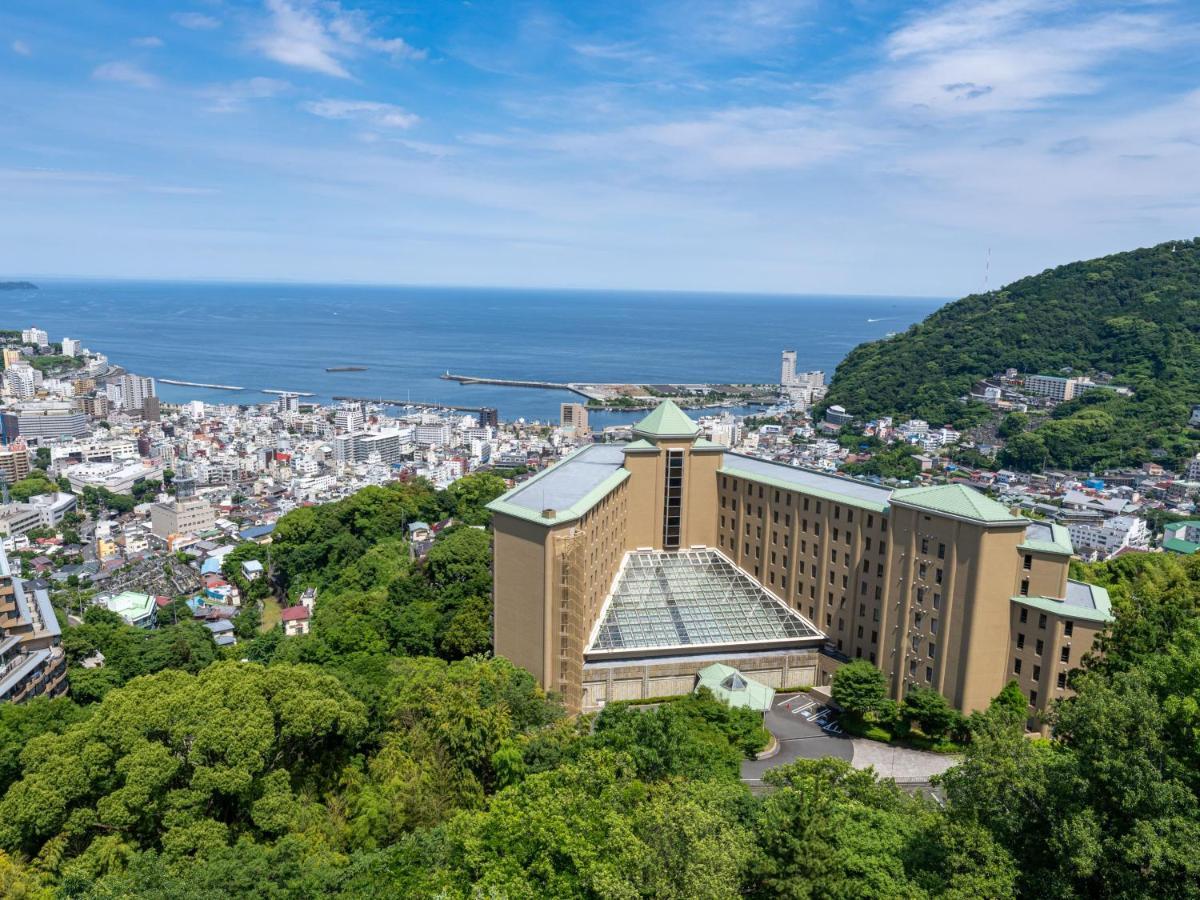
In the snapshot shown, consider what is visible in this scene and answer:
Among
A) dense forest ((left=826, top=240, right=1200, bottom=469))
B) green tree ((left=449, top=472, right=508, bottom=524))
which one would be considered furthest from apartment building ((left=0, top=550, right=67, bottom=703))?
dense forest ((left=826, top=240, right=1200, bottom=469))

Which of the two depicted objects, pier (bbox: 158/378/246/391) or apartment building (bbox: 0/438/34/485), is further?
pier (bbox: 158/378/246/391)

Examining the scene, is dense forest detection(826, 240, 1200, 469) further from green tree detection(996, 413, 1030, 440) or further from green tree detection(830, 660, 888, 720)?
green tree detection(830, 660, 888, 720)

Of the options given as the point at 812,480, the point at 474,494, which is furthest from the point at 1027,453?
the point at 812,480

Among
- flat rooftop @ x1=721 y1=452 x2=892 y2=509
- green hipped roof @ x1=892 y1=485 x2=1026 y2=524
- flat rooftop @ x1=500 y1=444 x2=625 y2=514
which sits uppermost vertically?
green hipped roof @ x1=892 y1=485 x2=1026 y2=524

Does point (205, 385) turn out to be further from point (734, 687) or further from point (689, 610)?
point (734, 687)

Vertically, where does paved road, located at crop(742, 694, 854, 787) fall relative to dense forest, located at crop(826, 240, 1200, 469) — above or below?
below

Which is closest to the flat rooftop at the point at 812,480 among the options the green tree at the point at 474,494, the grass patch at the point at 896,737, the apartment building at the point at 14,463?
the grass patch at the point at 896,737

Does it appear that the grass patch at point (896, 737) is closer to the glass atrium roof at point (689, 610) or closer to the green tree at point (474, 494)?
the glass atrium roof at point (689, 610)
